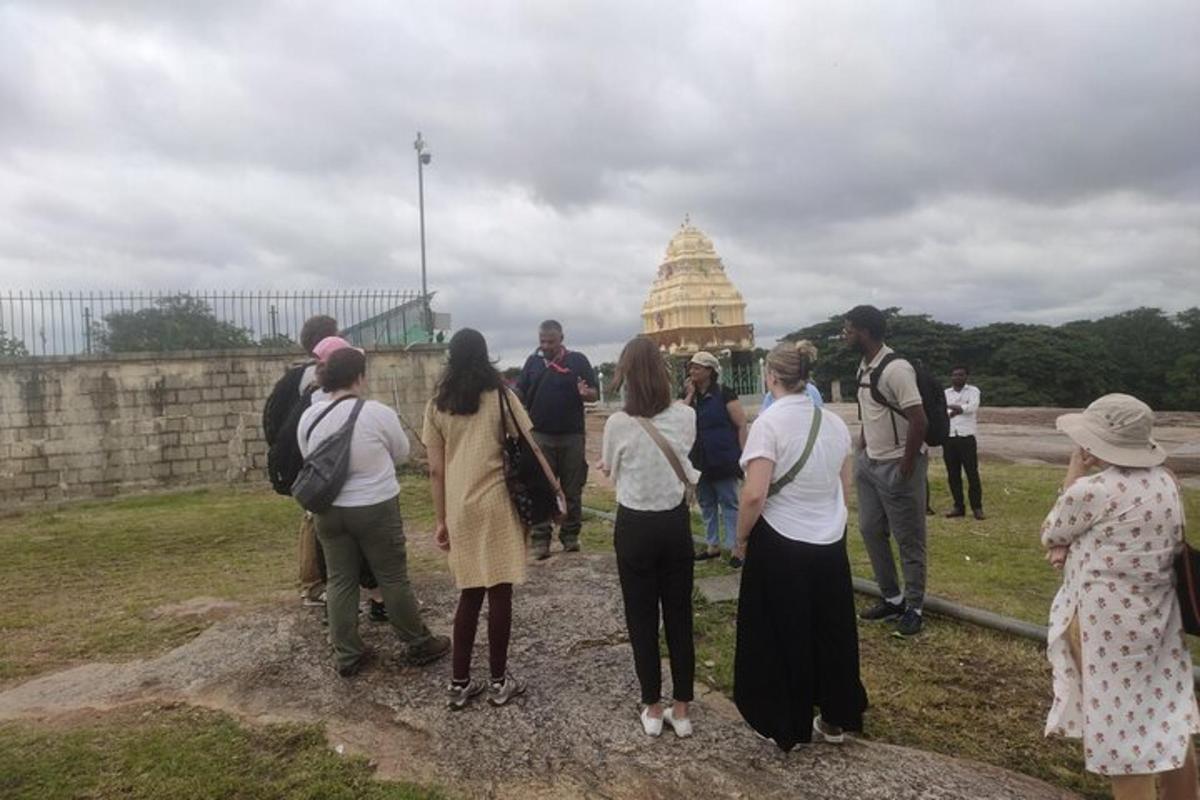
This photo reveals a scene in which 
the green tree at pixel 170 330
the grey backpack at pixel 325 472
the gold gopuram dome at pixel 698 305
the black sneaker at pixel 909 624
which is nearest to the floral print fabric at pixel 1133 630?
the black sneaker at pixel 909 624

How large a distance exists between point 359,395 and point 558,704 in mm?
1801

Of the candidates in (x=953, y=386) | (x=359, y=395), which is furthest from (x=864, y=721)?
(x=953, y=386)

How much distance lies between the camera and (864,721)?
322 centimetres

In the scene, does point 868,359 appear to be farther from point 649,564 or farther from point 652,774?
point 652,774

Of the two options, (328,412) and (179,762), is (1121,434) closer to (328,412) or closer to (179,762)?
(328,412)

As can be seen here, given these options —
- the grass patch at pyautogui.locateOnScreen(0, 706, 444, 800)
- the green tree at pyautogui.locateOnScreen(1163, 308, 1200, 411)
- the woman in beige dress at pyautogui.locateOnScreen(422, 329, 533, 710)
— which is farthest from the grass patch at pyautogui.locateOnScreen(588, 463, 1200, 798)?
the green tree at pyautogui.locateOnScreen(1163, 308, 1200, 411)

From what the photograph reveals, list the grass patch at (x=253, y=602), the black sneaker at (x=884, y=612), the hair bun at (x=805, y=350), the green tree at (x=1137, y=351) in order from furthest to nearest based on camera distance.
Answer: the green tree at (x=1137, y=351) → the black sneaker at (x=884, y=612) → the hair bun at (x=805, y=350) → the grass patch at (x=253, y=602)

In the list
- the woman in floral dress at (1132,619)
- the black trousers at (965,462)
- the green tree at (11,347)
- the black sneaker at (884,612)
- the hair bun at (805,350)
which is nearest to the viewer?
the woman in floral dress at (1132,619)

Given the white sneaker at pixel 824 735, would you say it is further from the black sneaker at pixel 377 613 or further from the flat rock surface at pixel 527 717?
the black sneaker at pixel 377 613

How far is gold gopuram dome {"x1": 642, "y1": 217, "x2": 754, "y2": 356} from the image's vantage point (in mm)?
45938

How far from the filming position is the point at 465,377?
3326 millimetres

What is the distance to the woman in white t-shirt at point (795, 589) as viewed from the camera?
286 centimetres

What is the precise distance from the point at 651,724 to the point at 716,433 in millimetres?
2712

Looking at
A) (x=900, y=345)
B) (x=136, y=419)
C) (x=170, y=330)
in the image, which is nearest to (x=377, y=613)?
(x=136, y=419)
